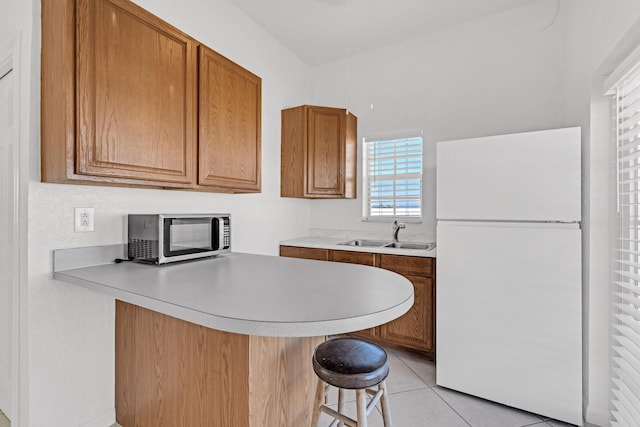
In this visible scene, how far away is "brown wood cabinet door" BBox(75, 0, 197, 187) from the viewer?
1240mm

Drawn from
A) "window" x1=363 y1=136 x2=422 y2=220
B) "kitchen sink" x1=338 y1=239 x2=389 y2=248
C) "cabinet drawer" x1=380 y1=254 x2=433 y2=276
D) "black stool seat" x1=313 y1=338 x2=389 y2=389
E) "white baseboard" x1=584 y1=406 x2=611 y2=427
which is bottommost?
"white baseboard" x1=584 y1=406 x2=611 y2=427

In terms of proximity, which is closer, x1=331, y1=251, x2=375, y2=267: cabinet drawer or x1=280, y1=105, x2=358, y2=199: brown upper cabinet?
x1=331, y1=251, x2=375, y2=267: cabinet drawer

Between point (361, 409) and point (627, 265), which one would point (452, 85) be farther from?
point (361, 409)

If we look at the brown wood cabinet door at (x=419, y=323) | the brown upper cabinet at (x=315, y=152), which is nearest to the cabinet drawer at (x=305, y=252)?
the brown upper cabinet at (x=315, y=152)

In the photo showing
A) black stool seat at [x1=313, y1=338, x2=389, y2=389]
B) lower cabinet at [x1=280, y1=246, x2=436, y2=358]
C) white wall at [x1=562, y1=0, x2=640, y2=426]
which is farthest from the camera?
lower cabinet at [x1=280, y1=246, x2=436, y2=358]

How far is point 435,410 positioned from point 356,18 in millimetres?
3038

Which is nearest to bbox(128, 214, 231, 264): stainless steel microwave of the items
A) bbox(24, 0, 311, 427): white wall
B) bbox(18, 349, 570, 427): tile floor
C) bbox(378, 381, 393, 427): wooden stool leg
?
bbox(24, 0, 311, 427): white wall

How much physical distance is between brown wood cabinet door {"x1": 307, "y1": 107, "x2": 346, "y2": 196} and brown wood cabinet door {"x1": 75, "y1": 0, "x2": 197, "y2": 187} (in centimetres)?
139

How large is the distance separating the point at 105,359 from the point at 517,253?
240 centimetres

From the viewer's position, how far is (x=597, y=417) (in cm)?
170

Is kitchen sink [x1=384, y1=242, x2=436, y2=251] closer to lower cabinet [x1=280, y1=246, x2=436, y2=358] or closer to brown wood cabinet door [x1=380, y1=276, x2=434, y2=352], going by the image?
lower cabinet [x1=280, y1=246, x2=436, y2=358]

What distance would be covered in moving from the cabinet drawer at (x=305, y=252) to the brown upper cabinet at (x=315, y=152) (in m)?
0.52

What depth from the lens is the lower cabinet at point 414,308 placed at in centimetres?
235

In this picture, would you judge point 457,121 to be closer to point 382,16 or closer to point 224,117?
point 382,16
